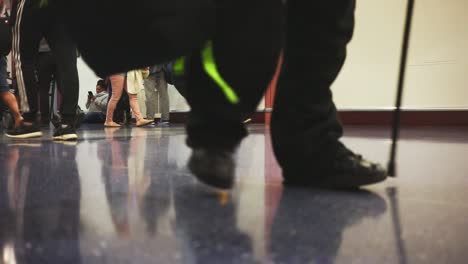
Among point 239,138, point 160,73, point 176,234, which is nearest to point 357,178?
point 239,138

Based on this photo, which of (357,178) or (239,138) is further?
(357,178)

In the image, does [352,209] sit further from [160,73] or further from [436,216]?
[160,73]

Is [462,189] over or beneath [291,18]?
beneath

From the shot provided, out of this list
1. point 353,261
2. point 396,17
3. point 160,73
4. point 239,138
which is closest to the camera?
point 353,261

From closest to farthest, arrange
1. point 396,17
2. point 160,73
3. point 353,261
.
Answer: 1. point 353,261
2. point 396,17
3. point 160,73

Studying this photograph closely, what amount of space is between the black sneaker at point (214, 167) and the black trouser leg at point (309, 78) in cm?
25

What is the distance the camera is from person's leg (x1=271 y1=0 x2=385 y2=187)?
73 cm

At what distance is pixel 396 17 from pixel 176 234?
3.59 metres

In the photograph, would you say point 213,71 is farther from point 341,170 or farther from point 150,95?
point 150,95

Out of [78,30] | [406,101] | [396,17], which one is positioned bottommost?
[406,101]

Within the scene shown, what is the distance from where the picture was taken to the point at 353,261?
41cm

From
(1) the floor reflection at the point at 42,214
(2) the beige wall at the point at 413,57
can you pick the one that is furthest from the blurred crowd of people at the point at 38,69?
(2) the beige wall at the point at 413,57

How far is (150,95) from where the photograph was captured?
4770 mm

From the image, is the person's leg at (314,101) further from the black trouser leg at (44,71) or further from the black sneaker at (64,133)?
the black trouser leg at (44,71)
